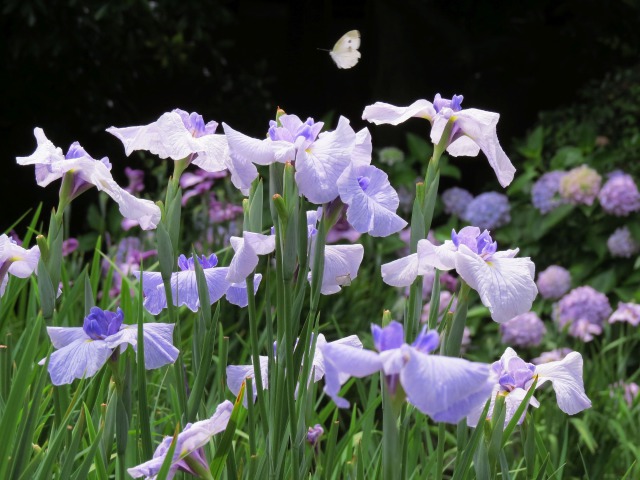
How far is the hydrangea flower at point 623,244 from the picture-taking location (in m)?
3.80

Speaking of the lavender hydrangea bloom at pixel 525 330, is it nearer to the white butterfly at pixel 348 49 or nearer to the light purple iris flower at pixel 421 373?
the white butterfly at pixel 348 49

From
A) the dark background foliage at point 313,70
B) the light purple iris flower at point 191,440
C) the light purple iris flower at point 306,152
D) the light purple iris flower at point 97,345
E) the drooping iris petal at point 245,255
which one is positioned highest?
the dark background foliage at point 313,70

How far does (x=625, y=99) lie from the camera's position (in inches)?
186

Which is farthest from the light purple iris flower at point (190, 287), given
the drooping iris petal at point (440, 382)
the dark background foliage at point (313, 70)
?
the dark background foliage at point (313, 70)

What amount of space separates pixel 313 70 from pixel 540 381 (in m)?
5.19

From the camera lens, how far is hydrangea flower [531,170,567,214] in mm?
4086

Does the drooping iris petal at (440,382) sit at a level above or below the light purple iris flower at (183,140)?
below

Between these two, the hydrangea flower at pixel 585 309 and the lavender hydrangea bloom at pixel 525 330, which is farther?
the lavender hydrangea bloom at pixel 525 330

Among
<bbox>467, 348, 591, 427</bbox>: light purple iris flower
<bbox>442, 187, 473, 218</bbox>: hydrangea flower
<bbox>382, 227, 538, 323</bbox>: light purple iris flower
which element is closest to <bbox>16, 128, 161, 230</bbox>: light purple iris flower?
<bbox>382, 227, 538, 323</bbox>: light purple iris flower

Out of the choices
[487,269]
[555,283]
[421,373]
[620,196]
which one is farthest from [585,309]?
[421,373]

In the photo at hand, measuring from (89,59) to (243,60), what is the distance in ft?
6.26

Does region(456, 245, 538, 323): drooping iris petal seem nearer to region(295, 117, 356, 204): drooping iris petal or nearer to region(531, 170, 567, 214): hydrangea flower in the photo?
region(295, 117, 356, 204): drooping iris petal

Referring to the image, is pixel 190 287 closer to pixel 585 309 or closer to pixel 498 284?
pixel 498 284

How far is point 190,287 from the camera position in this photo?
1.14m
